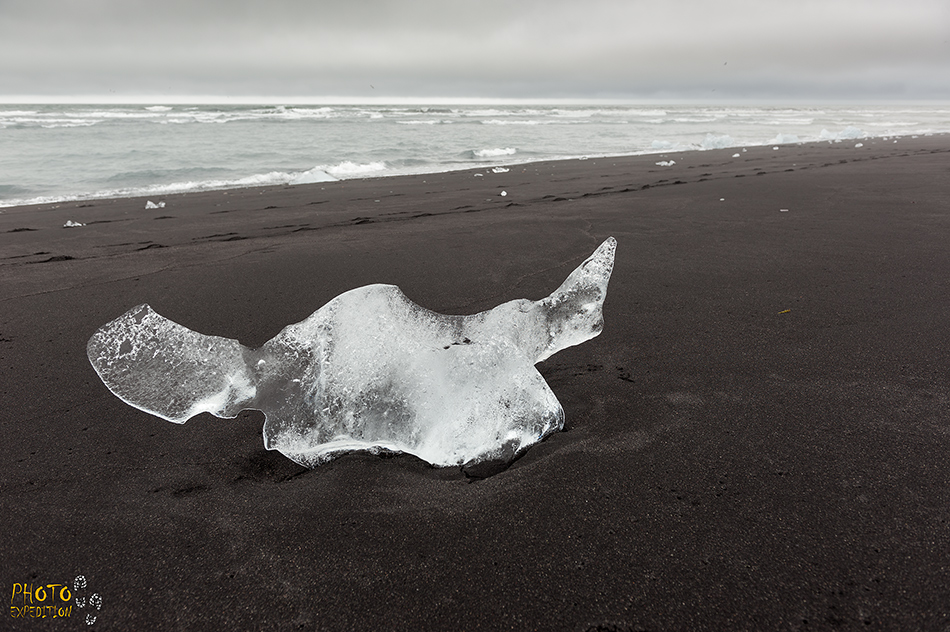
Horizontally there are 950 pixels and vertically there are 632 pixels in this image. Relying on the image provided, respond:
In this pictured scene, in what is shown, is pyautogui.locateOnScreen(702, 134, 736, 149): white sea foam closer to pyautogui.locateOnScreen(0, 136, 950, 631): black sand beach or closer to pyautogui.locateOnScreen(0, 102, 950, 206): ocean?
pyautogui.locateOnScreen(0, 102, 950, 206): ocean

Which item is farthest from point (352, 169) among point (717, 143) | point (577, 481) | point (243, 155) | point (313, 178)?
point (717, 143)

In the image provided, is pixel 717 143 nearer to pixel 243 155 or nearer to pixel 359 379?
pixel 243 155

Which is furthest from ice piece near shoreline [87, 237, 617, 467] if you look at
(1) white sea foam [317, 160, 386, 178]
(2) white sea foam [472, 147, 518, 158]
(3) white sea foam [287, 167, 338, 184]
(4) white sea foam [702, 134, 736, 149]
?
(4) white sea foam [702, 134, 736, 149]

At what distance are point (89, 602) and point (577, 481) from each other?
1.14 meters

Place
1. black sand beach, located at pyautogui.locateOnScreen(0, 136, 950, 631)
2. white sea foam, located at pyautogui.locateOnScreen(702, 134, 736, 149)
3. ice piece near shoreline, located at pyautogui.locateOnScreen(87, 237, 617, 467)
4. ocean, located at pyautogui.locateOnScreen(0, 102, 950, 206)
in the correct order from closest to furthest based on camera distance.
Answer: black sand beach, located at pyautogui.locateOnScreen(0, 136, 950, 631) → ice piece near shoreline, located at pyautogui.locateOnScreen(87, 237, 617, 467) → ocean, located at pyautogui.locateOnScreen(0, 102, 950, 206) → white sea foam, located at pyautogui.locateOnScreen(702, 134, 736, 149)

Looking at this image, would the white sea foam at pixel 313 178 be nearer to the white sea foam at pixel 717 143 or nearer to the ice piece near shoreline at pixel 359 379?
the ice piece near shoreline at pixel 359 379

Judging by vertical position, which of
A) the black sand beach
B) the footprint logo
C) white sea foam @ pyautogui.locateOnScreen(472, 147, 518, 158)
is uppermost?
white sea foam @ pyautogui.locateOnScreen(472, 147, 518, 158)

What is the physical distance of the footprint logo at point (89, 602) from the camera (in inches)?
39.2

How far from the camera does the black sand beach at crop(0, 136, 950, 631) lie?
98cm

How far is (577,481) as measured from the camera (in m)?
1.31

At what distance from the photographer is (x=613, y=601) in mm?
971

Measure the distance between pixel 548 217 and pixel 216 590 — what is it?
427 cm

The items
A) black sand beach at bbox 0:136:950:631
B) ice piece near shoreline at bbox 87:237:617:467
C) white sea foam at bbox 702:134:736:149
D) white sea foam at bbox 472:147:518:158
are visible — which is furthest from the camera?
white sea foam at bbox 702:134:736:149

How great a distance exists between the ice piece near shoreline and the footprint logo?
51 cm
